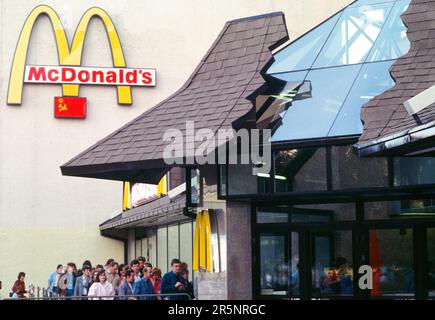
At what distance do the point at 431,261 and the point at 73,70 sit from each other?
23.5 meters

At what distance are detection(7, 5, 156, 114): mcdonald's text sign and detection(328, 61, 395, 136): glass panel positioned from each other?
2140cm

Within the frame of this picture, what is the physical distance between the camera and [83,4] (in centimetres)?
3712

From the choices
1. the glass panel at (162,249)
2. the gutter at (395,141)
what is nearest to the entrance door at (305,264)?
the gutter at (395,141)

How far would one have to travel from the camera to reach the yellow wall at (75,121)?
1425 inches

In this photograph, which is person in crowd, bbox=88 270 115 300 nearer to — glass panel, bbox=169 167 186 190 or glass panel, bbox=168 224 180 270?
glass panel, bbox=169 167 186 190

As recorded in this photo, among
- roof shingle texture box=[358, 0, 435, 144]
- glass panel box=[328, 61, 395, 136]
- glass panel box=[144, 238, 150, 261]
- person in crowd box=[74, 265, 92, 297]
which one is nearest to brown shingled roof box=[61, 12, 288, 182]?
glass panel box=[328, 61, 395, 136]

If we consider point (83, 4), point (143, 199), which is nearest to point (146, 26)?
point (83, 4)

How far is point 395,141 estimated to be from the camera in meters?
12.5

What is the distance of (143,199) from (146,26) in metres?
10.4

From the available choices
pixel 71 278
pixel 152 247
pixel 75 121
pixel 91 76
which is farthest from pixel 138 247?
pixel 71 278

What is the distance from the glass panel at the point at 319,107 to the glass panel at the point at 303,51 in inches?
24.5

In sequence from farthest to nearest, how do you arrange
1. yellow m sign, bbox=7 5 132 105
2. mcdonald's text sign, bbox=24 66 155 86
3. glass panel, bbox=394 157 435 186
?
mcdonald's text sign, bbox=24 66 155 86 < yellow m sign, bbox=7 5 132 105 < glass panel, bbox=394 157 435 186

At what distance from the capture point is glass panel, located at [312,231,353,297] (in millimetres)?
16016

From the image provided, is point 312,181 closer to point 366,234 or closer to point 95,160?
point 366,234
